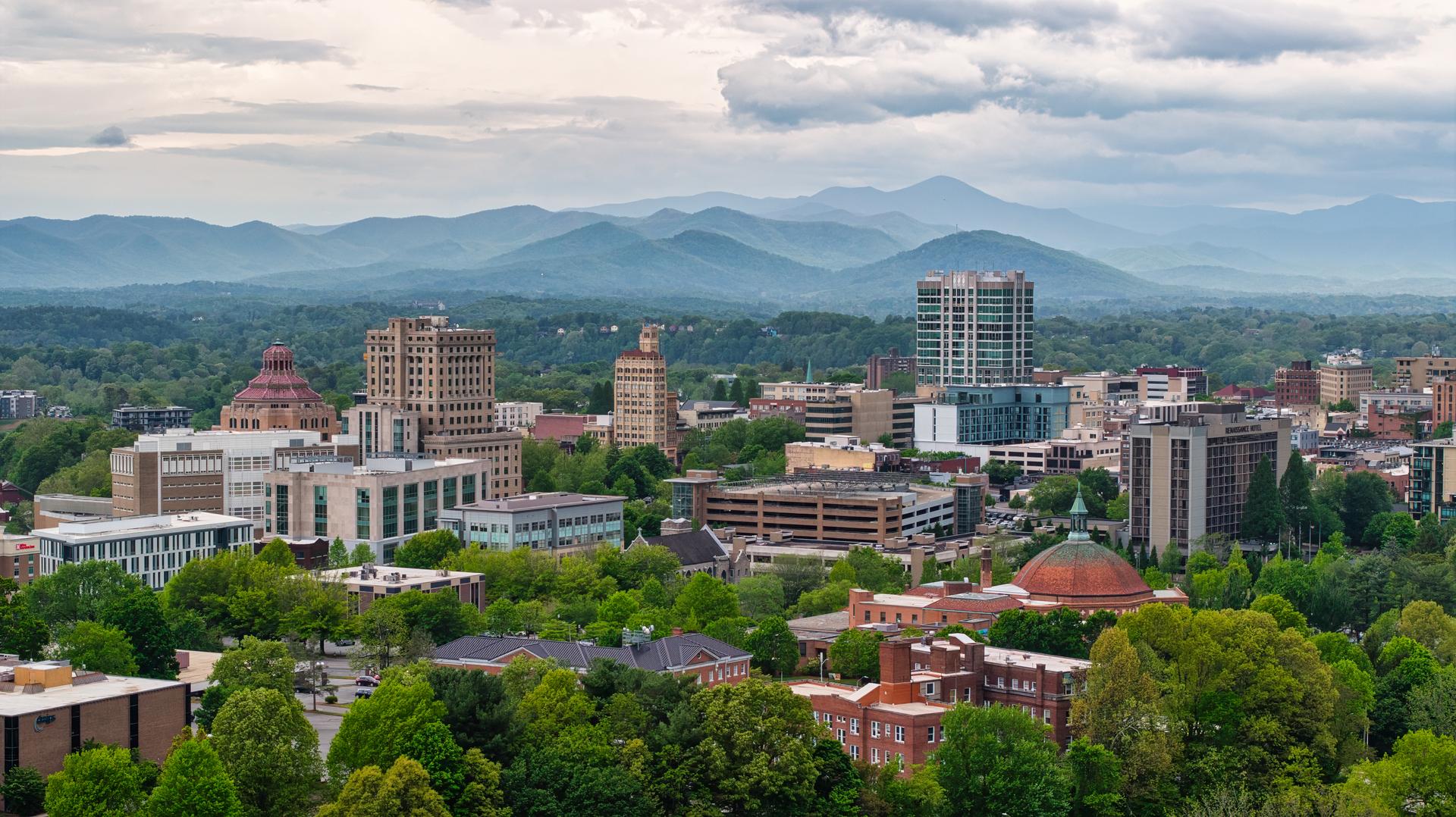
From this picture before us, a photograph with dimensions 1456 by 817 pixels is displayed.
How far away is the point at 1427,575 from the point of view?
119 m

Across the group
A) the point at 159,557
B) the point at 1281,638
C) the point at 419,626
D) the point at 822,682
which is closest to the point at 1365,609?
the point at 1281,638

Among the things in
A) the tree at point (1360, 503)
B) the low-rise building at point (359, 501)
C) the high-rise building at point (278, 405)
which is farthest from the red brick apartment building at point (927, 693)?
the high-rise building at point (278, 405)

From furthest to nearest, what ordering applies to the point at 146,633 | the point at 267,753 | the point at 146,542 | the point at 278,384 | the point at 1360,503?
the point at 278,384
the point at 1360,503
the point at 146,542
the point at 146,633
the point at 267,753

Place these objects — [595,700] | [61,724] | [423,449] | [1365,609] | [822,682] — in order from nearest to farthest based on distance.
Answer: [61,724] → [595,700] → [822,682] → [1365,609] → [423,449]

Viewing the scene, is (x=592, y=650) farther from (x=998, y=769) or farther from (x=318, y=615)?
(x=318, y=615)

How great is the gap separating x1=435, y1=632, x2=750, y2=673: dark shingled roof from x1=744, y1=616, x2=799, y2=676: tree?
2.77 m

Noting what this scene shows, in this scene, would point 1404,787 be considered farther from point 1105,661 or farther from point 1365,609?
point 1365,609

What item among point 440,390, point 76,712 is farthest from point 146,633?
point 440,390

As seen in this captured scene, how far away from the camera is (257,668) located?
86.2 metres

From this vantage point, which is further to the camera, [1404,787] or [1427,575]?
[1427,575]

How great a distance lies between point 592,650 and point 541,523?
1665 inches

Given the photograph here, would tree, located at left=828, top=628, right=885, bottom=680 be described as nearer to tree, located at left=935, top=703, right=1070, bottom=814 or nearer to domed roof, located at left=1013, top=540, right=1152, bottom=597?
domed roof, located at left=1013, top=540, right=1152, bottom=597

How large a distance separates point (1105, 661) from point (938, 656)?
6.39 meters

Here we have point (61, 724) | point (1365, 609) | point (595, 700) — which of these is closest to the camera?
point (61, 724)
